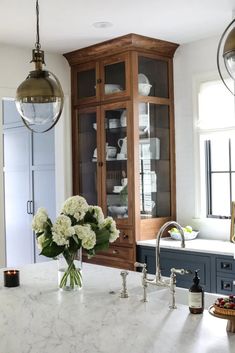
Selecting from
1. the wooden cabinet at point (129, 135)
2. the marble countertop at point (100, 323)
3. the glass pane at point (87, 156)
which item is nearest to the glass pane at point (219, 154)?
the wooden cabinet at point (129, 135)

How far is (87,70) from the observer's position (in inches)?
182

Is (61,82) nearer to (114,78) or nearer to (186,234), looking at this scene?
(114,78)

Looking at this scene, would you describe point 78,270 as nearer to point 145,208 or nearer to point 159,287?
point 159,287

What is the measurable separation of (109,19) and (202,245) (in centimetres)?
186

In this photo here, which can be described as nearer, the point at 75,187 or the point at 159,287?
the point at 159,287

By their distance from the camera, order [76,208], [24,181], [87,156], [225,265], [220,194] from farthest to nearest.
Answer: [24,181]
[87,156]
[220,194]
[225,265]
[76,208]

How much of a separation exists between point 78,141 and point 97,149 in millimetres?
319

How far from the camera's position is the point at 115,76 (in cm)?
434

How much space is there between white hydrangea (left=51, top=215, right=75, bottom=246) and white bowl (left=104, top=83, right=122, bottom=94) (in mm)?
2197

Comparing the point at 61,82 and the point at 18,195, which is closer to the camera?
the point at 61,82

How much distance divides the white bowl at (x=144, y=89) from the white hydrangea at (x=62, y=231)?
7.10 ft

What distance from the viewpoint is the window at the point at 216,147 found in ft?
13.4

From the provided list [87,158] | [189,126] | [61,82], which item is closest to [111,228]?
[189,126]

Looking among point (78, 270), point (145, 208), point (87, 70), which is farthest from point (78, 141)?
point (78, 270)
